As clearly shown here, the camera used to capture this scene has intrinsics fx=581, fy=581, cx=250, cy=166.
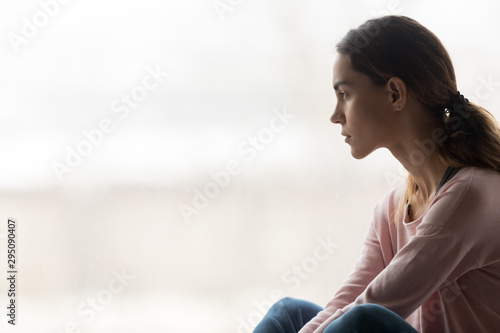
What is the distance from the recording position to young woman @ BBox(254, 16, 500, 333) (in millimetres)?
804

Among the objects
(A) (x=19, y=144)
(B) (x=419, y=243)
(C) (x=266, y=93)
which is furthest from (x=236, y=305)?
(B) (x=419, y=243)

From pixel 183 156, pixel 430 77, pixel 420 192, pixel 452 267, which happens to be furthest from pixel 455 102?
pixel 183 156

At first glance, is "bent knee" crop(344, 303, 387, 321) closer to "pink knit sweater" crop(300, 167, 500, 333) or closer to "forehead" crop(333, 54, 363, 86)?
"pink knit sweater" crop(300, 167, 500, 333)

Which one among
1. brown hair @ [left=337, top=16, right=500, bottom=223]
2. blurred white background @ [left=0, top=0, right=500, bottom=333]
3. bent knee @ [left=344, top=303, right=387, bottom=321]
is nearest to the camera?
bent knee @ [left=344, top=303, right=387, bottom=321]

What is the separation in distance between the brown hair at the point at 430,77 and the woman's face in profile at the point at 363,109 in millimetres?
18

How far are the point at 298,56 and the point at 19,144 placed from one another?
0.75m

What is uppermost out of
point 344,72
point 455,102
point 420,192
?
point 344,72

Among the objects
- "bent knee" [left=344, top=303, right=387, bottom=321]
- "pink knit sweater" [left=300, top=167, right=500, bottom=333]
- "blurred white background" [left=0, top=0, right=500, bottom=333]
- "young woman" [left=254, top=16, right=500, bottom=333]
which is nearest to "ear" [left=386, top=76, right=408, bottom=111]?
"young woman" [left=254, top=16, right=500, bottom=333]

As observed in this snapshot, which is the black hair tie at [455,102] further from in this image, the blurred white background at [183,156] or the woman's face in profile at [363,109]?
the blurred white background at [183,156]

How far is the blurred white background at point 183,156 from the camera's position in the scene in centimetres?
140

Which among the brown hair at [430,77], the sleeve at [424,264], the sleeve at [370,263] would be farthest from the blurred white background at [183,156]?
the sleeve at [424,264]

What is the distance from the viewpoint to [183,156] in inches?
58.9

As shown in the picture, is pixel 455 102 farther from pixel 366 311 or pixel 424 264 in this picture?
pixel 366 311

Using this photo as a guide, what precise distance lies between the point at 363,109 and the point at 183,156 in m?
0.67
